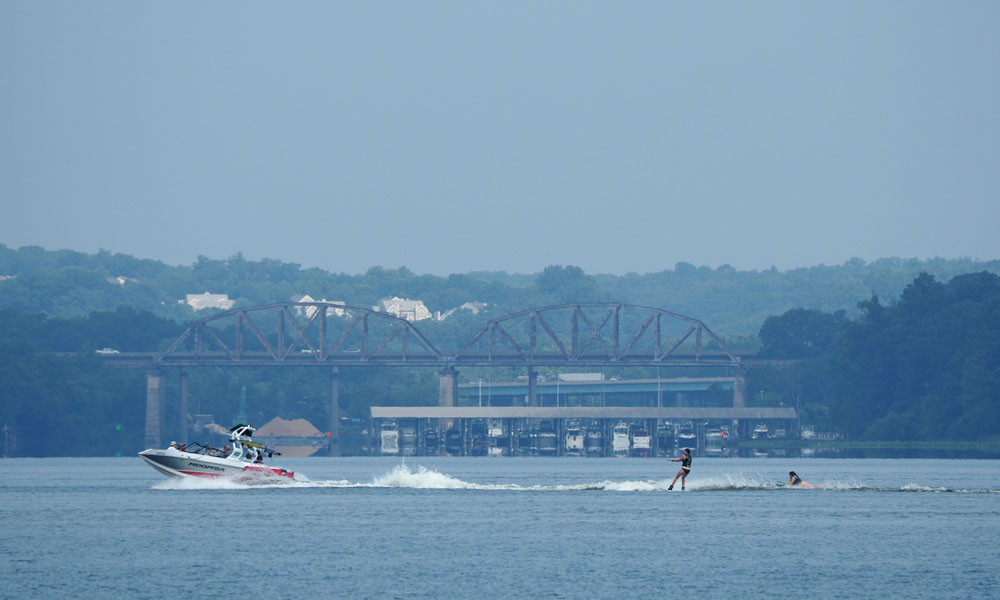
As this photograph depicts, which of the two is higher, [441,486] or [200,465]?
[200,465]

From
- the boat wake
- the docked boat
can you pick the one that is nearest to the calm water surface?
the boat wake

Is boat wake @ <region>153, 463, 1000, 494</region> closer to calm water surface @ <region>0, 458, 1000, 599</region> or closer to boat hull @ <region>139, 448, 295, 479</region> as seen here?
calm water surface @ <region>0, 458, 1000, 599</region>

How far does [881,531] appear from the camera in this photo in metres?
82.2

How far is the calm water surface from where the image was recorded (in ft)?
207

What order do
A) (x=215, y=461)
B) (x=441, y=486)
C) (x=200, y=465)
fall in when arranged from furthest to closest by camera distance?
1. (x=441, y=486)
2. (x=200, y=465)
3. (x=215, y=461)

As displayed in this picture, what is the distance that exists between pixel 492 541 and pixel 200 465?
107ft

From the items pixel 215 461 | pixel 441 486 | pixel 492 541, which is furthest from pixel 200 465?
pixel 492 541

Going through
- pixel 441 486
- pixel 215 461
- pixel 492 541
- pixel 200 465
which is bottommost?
pixel 492 541

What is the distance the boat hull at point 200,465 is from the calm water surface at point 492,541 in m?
0.98

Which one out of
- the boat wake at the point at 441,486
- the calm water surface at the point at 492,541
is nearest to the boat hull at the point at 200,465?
the boat wake at the point at 441,486

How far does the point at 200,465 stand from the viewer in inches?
4183

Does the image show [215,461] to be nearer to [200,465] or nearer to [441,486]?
[200,465]

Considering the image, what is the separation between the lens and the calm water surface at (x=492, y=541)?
63.2m

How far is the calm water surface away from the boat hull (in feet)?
3.22
